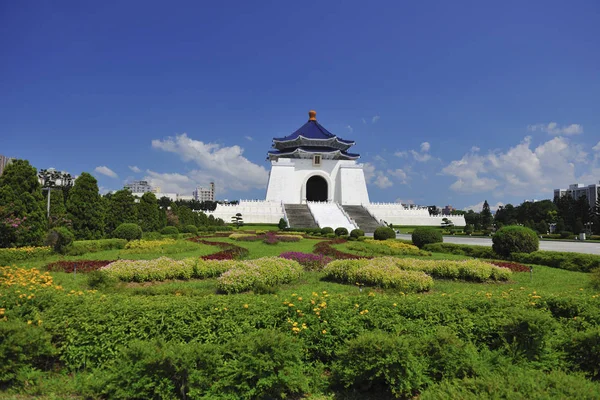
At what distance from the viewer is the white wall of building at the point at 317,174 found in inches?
1769

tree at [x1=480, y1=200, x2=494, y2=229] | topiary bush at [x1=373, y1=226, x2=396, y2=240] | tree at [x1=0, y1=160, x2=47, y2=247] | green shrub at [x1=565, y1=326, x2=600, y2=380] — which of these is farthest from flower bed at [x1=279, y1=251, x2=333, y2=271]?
tree at [x1=480, y1=200, x2=494, y2=229]

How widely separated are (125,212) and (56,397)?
17.2 meters

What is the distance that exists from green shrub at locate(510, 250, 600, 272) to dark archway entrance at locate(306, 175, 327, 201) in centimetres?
3952

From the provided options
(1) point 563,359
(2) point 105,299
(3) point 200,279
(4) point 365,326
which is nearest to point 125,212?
(3) point 200,279

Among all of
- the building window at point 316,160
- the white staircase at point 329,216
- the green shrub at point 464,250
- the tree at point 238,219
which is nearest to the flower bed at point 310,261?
the green shrub at point 464,250

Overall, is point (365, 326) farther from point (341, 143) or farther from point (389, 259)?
point (341, 143)

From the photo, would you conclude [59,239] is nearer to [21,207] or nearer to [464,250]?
→ [21,207]

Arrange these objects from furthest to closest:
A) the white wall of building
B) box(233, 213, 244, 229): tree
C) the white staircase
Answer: the white wall of building
box(233, 213, 244, 229): tree
the white staircase

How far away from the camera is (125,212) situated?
62.6ft

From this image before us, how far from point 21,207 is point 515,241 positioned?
16188 mm

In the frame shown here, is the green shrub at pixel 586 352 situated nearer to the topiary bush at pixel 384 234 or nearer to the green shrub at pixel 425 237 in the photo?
the green shrub at pixel 425 237

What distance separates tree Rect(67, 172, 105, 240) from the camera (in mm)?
15094

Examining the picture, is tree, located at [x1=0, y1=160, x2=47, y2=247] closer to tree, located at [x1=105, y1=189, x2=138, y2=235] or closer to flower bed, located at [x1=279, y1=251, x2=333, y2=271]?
tree, located at [x1=105, y1=189, x2=138, y2=235]

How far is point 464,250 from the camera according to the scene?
44.7ft
